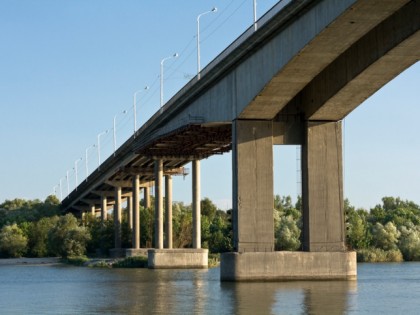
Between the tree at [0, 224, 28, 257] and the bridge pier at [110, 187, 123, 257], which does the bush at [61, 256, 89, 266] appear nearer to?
the bridge pier at [110, 187, 123, 257]

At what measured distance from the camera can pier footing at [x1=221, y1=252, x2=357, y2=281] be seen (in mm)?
55094

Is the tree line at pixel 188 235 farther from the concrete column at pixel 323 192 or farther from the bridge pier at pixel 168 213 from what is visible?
the concrete column at pixel 323 192

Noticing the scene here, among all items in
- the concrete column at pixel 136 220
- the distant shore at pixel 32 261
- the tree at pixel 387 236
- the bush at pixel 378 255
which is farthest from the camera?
the distant shore at pixel 32 261

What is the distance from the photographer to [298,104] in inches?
2360

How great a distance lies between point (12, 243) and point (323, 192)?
79.9 meters

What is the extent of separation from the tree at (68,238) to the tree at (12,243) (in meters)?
11.3

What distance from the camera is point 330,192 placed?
192 ft

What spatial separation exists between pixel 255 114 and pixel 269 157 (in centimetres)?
273

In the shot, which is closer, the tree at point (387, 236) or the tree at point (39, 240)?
the tree at point (387, 236)

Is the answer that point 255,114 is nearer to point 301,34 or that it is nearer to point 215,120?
point 215,120

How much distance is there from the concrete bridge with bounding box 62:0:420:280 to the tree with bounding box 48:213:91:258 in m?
50.8

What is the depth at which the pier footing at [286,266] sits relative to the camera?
55.1 metres

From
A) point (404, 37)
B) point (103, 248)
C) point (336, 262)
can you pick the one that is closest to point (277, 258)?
point (336, 262)

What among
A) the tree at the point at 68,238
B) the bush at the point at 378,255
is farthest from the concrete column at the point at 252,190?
the tree at the point at 68,238
